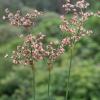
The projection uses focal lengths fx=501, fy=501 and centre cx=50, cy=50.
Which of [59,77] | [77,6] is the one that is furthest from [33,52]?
[59,77]

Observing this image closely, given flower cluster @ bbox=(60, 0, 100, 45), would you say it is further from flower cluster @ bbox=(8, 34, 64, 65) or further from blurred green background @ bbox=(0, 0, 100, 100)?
blurred green background @ bbox=(0, 0, 100, 100)

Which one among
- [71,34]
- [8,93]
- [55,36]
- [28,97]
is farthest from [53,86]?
[71,34]

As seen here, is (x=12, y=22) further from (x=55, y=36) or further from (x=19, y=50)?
(x=55, y=36)

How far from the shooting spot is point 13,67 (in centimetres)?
1011

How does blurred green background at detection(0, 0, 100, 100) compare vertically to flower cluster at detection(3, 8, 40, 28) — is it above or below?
below

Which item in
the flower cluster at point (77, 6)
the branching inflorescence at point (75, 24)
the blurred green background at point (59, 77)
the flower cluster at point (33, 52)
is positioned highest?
the flower cluster at point (77, 6)

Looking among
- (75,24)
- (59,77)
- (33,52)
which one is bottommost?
(59,77)

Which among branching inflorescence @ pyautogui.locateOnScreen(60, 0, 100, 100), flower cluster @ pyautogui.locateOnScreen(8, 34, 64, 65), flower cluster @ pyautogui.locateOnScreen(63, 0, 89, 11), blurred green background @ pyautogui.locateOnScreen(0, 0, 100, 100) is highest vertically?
flower cluster @ pyautogui.locateOnScreen(63, 0, 89, 11)

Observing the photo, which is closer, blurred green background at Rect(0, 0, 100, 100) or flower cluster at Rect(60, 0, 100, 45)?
flower cluster at Rect(60, 0, 100, 45)

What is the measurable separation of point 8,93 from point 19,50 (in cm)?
684

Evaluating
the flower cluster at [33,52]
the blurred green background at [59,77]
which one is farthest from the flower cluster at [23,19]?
the blurred green background at [59,77]

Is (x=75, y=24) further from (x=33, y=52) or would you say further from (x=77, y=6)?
(x=33, y=52)

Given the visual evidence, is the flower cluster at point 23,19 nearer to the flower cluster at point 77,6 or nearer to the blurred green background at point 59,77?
the flower cluster at point 77,6

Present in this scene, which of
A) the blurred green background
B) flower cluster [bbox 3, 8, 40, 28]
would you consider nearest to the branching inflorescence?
flower cluster [bbox 3, 8, 40, 28]
